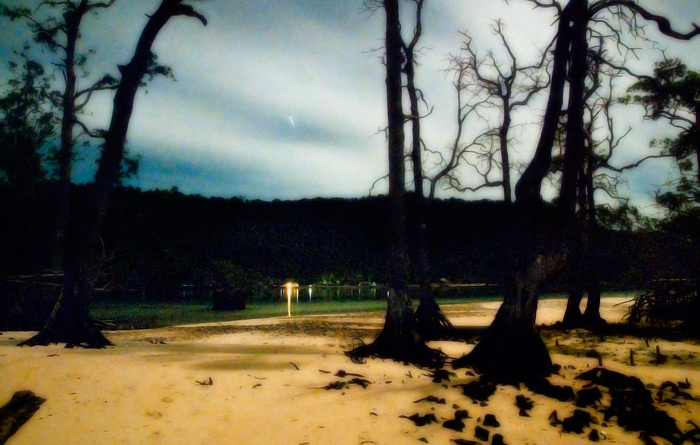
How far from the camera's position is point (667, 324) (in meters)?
11.2

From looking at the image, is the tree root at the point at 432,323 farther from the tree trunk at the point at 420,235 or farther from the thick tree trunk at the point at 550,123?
the thick tree trunk at the point at 550,123

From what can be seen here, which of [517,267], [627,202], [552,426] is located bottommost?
[552,426]

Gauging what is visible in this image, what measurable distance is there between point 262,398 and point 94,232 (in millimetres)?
4960

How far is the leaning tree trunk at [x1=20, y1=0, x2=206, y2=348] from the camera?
7.56 meters

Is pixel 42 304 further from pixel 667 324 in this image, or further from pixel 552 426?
pixel 667 324

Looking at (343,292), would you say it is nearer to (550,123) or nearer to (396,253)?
(396,253)

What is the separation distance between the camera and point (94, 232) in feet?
26.7

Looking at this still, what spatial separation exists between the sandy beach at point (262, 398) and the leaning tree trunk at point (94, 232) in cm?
40

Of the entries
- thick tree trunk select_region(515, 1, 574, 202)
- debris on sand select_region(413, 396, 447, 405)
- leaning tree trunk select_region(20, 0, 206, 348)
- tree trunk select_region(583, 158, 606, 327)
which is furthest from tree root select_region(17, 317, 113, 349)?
tree trunk select_region(583, 158, 606, 327)

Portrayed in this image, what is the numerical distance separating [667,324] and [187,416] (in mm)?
11242

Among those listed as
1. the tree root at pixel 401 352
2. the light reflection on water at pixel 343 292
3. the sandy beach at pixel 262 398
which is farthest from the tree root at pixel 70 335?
the light reflection on water at pixel 343 292

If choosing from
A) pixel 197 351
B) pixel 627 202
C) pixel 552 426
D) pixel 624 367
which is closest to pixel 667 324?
pixel 627 202

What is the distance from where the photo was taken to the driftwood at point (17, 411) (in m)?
3.97

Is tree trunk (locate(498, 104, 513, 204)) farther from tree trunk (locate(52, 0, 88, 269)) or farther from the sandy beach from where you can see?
tree trunk (locate(52, 0, 88, 269))
